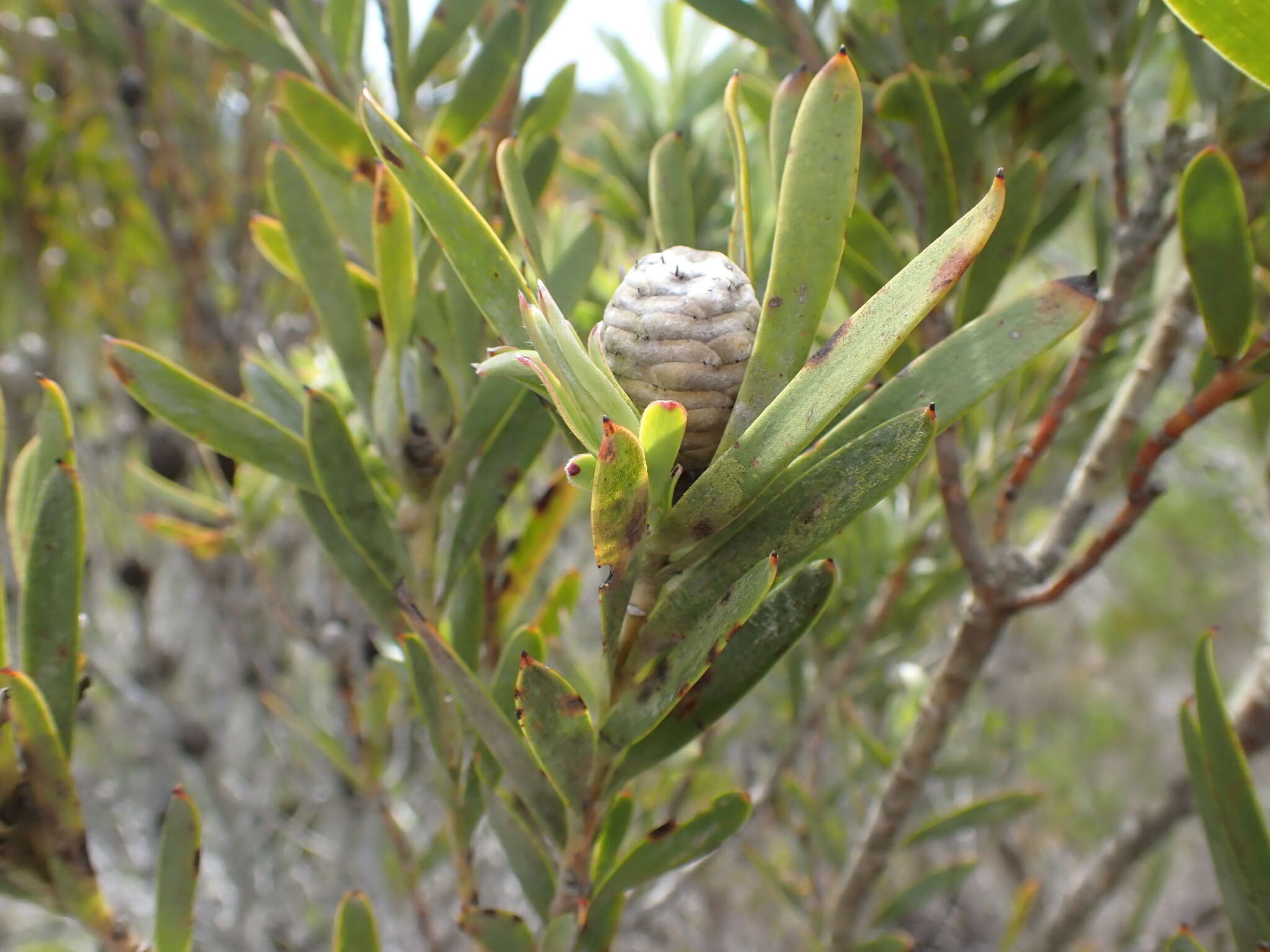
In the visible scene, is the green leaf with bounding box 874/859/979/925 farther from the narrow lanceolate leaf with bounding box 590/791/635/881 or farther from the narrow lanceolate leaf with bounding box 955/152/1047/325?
the narrow lanceolate leaf with bounding box 955/152/1047/325

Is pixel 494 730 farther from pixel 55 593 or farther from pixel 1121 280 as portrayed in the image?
pixel 1121 280

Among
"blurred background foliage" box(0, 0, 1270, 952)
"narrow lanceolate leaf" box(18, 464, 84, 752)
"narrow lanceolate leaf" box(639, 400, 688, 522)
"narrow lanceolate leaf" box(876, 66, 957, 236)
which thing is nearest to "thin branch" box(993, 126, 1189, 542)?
"blurred background foliage" box(0, 0, 1270, 952)

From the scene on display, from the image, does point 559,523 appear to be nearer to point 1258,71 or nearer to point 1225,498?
point 1258,71

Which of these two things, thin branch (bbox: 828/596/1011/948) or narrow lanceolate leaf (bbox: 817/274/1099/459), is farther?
thin branch (bbox: 828/596/1011/948)

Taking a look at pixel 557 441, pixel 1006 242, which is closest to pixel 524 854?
Answer: pixel 1006 242

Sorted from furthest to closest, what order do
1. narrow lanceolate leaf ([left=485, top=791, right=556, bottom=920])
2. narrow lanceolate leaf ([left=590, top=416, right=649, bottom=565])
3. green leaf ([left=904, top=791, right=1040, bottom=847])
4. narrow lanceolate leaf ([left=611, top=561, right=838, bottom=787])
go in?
green leaf ([left=904, top=791, right=1040, bottom=847]) → narrow lanceolate leaf ([left=485, top=791, right=556, bottom=920]) → narrow lanceolate leaf ([left=611, top=561, right=838, bottom=787]) → narrow lanceolate leaf ([left=590, top=416, right=649, bottom=565])

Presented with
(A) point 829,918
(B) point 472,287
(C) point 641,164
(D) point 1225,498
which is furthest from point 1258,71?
(D) point 1225,498

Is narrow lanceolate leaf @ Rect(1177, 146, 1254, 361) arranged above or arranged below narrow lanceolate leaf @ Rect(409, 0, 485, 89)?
below
